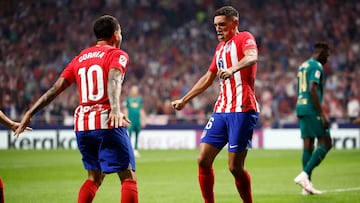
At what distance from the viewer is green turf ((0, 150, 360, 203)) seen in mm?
11203

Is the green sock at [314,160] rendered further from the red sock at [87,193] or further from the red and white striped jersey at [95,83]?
the red and white striped jersey at [95,83]

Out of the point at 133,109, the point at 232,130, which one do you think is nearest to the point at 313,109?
the point at 232,130

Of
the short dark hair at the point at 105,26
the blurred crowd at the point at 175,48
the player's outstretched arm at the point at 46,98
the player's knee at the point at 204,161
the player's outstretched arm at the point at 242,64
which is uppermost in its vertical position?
the blurred crowd at the point at 175,48

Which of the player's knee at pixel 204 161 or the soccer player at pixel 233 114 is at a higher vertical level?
the soccer player at pixel 233 114

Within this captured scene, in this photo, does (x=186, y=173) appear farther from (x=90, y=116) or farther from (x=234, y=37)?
(x=90, y=116)

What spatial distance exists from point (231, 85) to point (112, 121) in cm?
193

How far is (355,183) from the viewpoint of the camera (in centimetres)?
1323

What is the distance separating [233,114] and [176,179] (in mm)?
6323

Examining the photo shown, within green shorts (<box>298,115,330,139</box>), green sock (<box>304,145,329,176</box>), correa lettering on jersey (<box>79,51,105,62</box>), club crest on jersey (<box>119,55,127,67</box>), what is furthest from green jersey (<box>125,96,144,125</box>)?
club crest on jersey (<box>119,55,127,67</box>)

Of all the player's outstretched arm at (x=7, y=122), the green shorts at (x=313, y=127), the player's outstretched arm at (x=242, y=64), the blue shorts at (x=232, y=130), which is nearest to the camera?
the player's outstretched arm at (x=242, y=64)

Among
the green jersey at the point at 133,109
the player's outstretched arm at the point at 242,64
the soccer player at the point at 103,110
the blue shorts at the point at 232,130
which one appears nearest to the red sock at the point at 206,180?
the blue shorts at the point at 232,130

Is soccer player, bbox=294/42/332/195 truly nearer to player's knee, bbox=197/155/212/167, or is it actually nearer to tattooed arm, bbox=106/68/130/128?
player's knee, bbox=197/155/212/167

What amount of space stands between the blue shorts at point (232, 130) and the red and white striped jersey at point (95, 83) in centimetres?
172

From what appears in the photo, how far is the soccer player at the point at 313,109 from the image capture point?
38.9 ft
